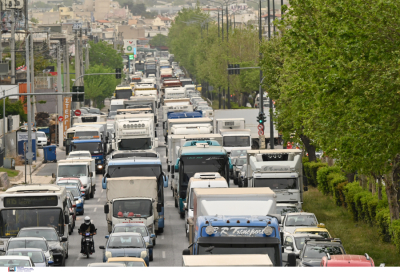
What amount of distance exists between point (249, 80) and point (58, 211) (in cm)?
6494

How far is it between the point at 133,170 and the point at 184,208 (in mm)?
3652

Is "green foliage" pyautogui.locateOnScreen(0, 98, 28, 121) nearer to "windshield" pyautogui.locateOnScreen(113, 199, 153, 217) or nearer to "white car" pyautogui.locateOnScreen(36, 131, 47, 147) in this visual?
"white car" pyautogui.locateOnScreen(36, 131, 47, 147)

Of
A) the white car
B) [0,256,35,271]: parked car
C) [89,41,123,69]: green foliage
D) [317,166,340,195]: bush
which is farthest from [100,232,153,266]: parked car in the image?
[89,41,123,69]: green foliage

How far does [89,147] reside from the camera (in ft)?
176

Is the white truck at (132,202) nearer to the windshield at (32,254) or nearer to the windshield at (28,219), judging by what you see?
the windshield at (28,219)

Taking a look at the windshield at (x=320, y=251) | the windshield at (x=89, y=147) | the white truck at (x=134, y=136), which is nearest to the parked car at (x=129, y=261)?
the windshield at (x=320, y=251)

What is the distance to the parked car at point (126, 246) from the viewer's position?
23.6 metres

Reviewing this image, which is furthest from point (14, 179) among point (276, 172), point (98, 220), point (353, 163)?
point (353, 163)

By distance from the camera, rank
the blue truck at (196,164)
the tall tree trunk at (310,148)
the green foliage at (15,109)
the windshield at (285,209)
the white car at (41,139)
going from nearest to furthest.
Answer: the windshield at (285,209), the blue truck at (196,164), the tall tree trunk at (310,148), the white car at (41,139), the green foliage at (15,109)

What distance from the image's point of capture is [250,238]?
55.8ft

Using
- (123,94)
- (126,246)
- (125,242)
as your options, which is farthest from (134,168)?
(123,94)

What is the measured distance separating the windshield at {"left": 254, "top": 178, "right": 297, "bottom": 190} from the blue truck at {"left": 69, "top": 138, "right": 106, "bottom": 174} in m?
22.1

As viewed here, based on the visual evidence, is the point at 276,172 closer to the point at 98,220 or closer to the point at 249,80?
the point at 98,220

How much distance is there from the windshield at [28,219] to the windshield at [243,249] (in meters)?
10.4
